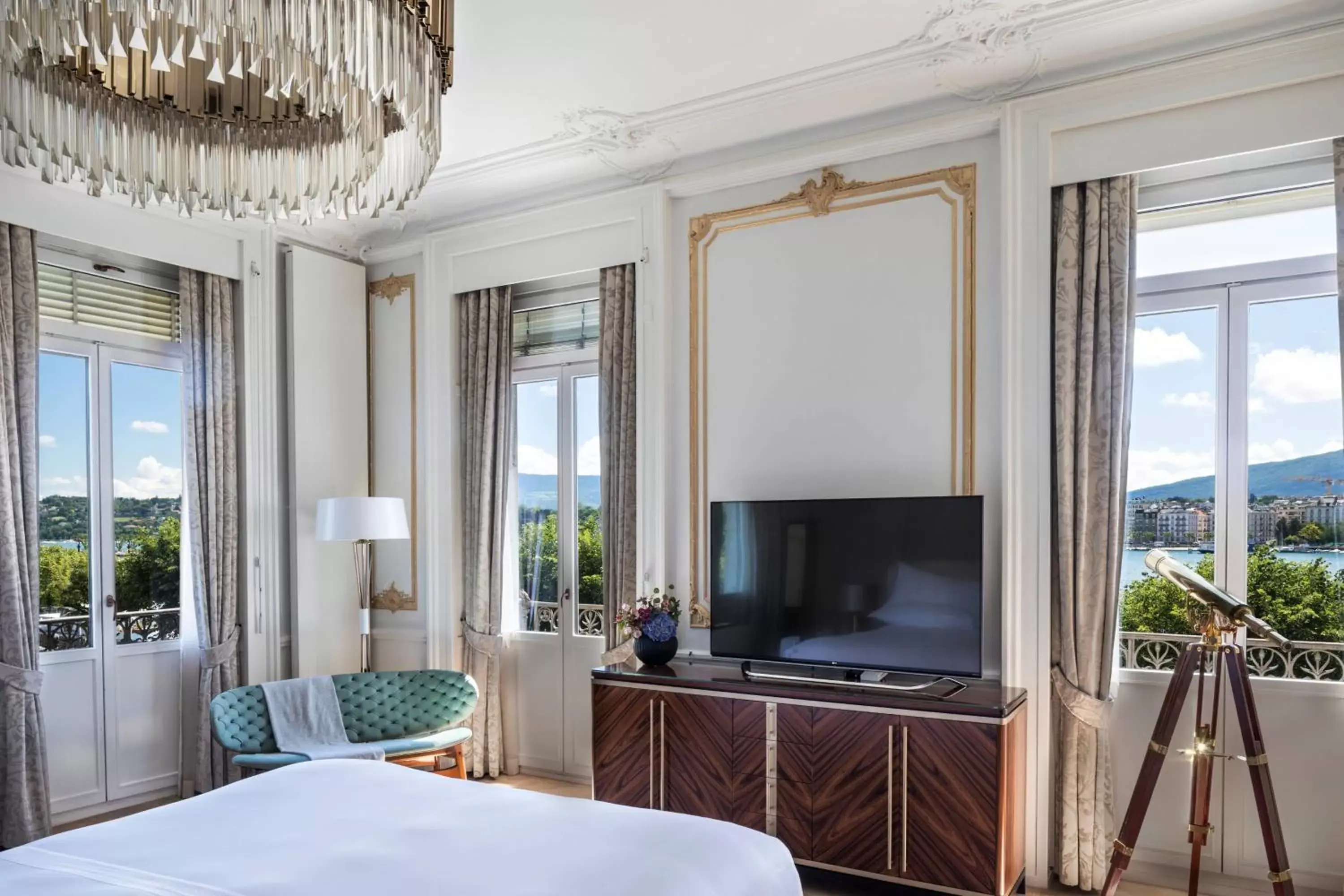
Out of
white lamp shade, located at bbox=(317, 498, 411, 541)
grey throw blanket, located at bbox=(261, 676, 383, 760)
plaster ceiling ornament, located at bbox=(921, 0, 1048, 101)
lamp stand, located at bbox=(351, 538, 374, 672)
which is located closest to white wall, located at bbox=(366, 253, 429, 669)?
lamp stand, located at bbox=(351, 538, 374, 672)

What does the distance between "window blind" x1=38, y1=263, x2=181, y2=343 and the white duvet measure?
2.76 meters

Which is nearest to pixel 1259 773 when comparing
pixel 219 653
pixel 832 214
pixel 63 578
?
pixel 832 214

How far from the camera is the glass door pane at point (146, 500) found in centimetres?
454

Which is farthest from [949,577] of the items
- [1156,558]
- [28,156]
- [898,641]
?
[28,156]

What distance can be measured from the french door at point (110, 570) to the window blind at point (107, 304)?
0.12m

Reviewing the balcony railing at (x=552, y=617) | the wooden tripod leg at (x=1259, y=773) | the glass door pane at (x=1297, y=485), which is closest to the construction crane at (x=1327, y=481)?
the glass door pane at (x=1297, y=485)

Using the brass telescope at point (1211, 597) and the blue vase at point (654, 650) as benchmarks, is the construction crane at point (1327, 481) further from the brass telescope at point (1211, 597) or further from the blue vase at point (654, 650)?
the blue vase at point (654, 650)

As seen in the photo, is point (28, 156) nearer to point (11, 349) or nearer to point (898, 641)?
point (11, 349)

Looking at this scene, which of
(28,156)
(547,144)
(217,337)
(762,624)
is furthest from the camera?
(217,337)

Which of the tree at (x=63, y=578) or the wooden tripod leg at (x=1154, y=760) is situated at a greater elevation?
the tree at (x=63, y=578)

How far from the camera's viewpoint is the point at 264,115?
7.66ft

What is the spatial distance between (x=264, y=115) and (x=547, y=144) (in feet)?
6.77

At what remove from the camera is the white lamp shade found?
4566 mm

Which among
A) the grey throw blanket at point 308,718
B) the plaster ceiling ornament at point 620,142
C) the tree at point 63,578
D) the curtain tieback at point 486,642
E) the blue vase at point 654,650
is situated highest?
the plaster ceiling ornament at point 620,142
